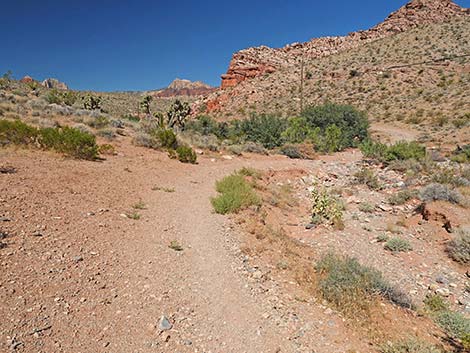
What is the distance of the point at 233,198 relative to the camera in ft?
27.0

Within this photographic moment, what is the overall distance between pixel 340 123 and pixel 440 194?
14.4 m

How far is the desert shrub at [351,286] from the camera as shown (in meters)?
4.39

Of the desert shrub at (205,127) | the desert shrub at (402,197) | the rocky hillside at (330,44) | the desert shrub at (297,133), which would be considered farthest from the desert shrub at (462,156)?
the rocky hillside at (330,44)

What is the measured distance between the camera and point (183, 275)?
4.79 metres

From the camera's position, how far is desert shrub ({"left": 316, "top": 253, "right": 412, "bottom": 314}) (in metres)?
4.39

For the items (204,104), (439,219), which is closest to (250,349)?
(439,219)

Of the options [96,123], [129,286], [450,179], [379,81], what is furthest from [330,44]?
[129,286]

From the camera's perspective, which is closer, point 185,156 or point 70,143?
point 70,143

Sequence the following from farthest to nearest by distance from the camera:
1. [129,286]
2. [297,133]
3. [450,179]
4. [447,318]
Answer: [297,133], [450,179], [447,318], [129,286]

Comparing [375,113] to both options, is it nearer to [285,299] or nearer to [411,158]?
[411,158]

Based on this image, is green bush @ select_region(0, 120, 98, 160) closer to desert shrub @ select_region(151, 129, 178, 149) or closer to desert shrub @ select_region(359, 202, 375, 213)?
→ desert shrub @ select_region(151, 129, 178, 149)

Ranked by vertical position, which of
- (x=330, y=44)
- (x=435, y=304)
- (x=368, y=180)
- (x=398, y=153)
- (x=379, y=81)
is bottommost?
(x=435, y=304)

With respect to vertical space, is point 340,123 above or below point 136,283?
above

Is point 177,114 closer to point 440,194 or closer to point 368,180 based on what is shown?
point 368,180
